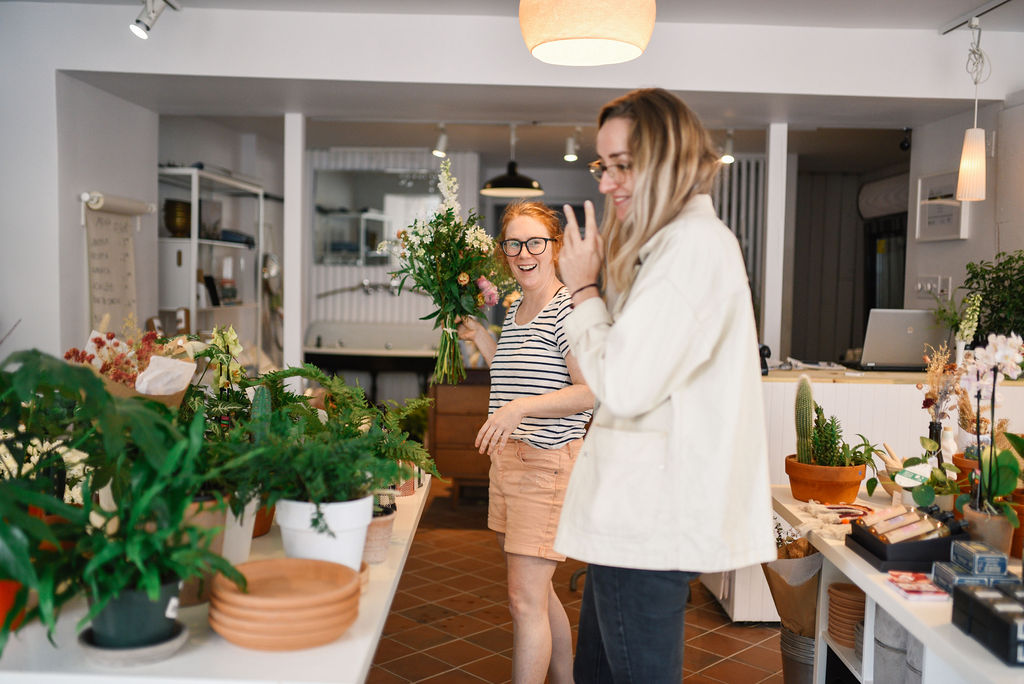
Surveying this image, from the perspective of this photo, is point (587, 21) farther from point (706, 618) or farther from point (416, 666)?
point (706, 618)

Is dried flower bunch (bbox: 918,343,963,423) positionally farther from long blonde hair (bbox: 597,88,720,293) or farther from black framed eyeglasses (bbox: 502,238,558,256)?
long blonde hair (bbox: 597,88,720,293)

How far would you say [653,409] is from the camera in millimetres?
1541

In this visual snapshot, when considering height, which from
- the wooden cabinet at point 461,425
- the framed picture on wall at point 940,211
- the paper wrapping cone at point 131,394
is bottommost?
the wooden cabinet at point 461,425

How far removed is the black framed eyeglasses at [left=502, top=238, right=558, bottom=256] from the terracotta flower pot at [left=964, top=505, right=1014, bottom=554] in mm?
1321

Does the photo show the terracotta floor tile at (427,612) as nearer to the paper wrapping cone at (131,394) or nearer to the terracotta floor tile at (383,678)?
the terracotta floor tile at (383,678)

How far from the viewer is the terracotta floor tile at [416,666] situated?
3.27 metres

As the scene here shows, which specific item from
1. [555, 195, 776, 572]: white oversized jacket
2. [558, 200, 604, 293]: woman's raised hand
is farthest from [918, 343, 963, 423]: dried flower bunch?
[558, 200, 604, 293]: woman's raised hand

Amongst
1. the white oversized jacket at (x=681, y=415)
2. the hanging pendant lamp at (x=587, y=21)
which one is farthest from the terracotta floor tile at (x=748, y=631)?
the hanging pendant lamp at (x=587, y=21)

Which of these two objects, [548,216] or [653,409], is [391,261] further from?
[653,409]

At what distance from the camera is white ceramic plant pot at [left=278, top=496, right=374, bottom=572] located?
1.56 meters

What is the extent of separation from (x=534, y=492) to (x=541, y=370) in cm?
35

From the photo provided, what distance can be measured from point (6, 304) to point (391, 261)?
4.68 meters

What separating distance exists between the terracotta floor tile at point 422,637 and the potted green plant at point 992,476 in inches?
88.7

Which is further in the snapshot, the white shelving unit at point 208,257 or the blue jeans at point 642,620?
the white shelving unit at point 208,257
